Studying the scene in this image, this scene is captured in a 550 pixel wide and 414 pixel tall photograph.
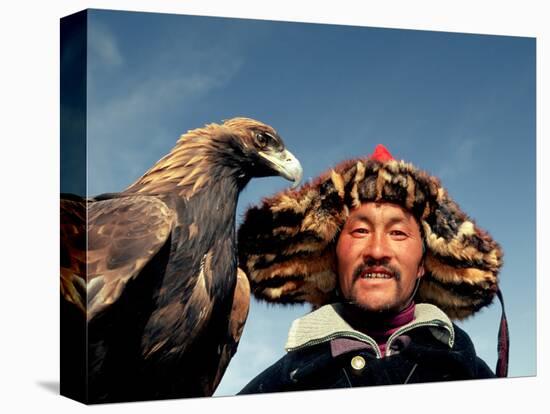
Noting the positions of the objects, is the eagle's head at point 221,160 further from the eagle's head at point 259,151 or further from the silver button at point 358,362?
the silver button at point 358,362

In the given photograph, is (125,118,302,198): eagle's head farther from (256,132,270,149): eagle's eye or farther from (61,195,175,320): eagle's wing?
(61,195,175,320): eagle's wing

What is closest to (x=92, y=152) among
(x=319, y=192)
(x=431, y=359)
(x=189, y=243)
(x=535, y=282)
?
(x=189, y=243)

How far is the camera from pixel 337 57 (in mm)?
9695

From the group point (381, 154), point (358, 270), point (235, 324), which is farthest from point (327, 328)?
point (381, 154)

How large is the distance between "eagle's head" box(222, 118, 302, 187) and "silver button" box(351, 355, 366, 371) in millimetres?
1388

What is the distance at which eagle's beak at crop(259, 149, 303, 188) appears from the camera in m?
9.31

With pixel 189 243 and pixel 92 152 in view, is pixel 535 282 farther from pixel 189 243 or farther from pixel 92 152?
pixel 92 152

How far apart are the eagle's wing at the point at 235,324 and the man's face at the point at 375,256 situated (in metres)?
0.84

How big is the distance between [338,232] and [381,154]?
70cm

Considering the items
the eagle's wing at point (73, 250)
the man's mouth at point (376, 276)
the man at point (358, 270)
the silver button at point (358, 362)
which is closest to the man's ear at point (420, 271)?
the man at point (358, 270)

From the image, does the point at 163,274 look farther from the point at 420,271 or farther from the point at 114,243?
the point at 420,271

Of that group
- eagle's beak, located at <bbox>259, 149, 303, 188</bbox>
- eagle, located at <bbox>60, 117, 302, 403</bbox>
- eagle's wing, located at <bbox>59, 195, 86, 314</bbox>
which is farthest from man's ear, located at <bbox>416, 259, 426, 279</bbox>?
eagle's wing, located at <bbox>59, 195, 86, 314</bbox>

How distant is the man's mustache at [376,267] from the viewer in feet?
31.4

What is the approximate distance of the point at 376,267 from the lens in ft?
31.5
